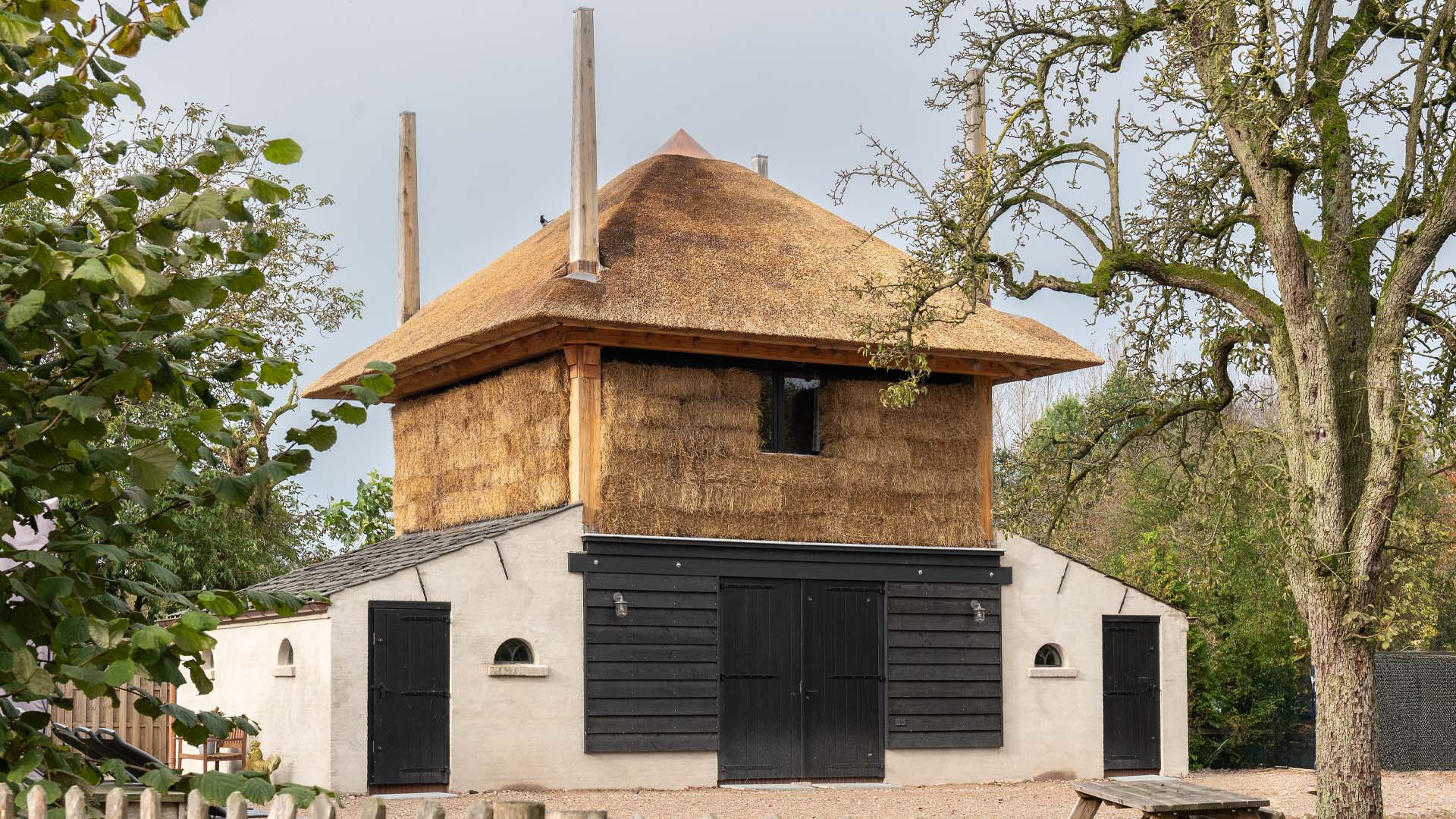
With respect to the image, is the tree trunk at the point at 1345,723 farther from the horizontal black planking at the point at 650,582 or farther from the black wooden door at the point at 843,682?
the horizontal black planking at the point at 650,582

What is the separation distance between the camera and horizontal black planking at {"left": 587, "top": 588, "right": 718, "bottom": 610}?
54.7 ft

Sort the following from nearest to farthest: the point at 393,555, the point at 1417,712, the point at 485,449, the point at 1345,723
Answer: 1. the point at 1345,723
2. the point at 393,555
3. the point at 485,449
4. the point at 1417,712

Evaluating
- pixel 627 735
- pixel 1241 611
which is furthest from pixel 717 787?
pixel 1241 611

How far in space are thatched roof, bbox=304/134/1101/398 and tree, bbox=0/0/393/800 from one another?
435 inches

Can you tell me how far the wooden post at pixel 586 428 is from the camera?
16703 millimetres

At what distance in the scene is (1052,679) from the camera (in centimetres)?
1902

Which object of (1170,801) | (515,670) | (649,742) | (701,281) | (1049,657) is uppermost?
(701,281)

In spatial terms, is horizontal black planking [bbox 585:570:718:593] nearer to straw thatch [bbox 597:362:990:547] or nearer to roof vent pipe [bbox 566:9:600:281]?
straw thatch [bbox 597:362:990:547]

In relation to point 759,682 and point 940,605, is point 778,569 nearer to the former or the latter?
point 759,682

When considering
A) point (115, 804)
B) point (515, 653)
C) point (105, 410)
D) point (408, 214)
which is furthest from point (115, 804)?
point (408, 214)

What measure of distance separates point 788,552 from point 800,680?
1421 millimetres

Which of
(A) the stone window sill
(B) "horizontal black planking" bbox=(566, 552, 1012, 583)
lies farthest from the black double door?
(A) the stone window sill

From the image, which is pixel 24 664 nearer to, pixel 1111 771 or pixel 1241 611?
pixel 1111 771

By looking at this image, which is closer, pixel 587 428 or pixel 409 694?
pixel 409 694
